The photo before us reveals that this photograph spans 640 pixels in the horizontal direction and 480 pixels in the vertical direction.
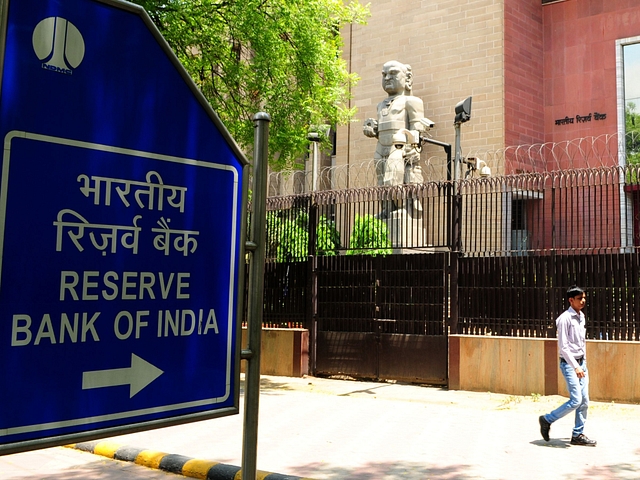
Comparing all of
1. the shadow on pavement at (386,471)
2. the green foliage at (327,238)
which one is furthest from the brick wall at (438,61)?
the shadow on pavement at (386,471)

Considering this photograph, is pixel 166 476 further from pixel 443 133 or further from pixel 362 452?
pixel 443 133

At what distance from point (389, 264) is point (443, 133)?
35.8ft

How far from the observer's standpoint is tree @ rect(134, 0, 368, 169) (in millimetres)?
12242

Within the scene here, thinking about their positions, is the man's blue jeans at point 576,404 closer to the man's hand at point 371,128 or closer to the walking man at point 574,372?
the walking man at point 574,372

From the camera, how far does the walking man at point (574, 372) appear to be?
7.62m

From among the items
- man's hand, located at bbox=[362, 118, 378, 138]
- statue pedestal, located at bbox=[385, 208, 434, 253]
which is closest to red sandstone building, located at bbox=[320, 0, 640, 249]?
man's hand, located at bbox=[362, 118, 378, 138]

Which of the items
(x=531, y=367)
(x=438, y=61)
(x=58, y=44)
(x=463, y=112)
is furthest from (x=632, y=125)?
(x=58, y=44)

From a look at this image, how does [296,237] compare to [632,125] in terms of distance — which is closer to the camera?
[296,237]

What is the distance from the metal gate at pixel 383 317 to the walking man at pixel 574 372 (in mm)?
4043

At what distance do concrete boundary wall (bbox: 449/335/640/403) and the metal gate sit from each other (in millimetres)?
417

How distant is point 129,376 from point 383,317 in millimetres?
10634

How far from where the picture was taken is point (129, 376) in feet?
7.27

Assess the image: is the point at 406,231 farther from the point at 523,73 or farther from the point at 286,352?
the point at 523,73

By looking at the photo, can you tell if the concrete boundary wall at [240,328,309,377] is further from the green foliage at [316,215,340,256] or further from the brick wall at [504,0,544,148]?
the brick wall at [504,0,544,148]
